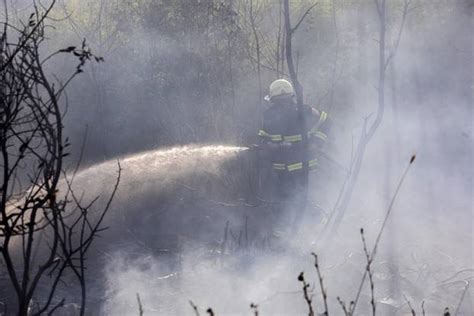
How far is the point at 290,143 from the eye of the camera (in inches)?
344

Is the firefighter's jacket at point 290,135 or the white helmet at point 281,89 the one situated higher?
the white helmet at point 281,89

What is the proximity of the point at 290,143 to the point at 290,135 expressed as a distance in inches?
6.9

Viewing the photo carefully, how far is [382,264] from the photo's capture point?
7.96 meters

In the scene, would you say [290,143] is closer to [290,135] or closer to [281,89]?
[290,135]

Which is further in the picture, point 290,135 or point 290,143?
point 290,135

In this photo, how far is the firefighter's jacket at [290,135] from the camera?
344 inches

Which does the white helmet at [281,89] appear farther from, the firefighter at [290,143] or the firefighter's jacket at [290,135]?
the firefighter's jacket at [290,135]

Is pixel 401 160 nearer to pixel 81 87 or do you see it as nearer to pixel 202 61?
pixel 202 61

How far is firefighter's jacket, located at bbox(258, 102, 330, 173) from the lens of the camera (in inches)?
344

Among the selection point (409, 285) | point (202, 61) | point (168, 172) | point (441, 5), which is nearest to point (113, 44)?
point (202, 61)

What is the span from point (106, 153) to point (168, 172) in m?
5.27

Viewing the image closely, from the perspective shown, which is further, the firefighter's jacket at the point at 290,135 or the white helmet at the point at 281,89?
the white helmet at the point at 281,89

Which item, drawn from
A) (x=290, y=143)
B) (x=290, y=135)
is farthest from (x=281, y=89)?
(x=290, y=143)

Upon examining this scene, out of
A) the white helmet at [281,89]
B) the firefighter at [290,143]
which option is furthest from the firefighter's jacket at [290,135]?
the white helmet at [281,89]
